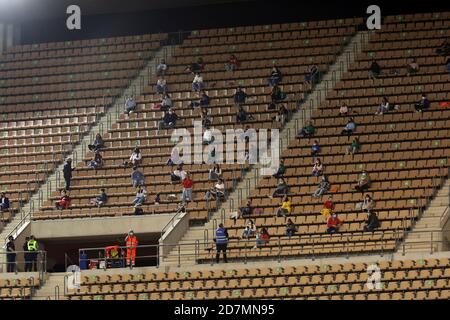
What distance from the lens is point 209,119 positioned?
33281 mm

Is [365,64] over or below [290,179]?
over

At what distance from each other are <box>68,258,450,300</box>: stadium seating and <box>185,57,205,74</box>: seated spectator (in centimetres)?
809

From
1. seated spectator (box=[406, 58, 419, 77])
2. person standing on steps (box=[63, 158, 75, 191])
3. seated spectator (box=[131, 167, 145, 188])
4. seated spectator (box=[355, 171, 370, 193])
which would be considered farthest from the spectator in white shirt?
seated spectator (box=[355, 171, 370, 193])

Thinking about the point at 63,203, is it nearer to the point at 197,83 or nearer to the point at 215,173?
the point at 215,173

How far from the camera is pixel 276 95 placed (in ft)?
110

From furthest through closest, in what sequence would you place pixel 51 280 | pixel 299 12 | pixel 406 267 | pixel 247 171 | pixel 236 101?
pixel 299 12 → pixel 236 101 → pixel 247 171 → pixel 51 280 → pixel 406 267

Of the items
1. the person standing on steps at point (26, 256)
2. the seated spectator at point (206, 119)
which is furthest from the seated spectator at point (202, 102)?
the person standing on steps at point (26, 256)

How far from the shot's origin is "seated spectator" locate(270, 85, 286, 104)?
1318 inches

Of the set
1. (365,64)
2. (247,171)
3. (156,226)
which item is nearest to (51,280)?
(156,226)

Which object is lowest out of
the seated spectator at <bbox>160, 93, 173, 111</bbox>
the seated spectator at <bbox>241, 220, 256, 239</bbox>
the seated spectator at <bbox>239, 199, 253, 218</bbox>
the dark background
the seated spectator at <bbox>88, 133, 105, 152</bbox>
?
the seated spectator at <bbox>241, 220, 256, 239</bbox>

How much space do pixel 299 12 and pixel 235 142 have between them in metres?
5.55

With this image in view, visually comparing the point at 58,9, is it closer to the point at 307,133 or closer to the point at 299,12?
Result: the point at 299,12

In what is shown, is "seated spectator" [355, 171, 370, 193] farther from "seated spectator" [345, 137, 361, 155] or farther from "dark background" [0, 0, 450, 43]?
"dark background" [0, 0, 450, 43]

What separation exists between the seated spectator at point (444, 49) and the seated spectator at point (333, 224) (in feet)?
20.4
